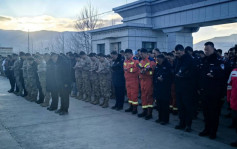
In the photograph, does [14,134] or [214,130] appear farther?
[14,134]

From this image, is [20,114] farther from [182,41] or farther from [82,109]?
[182,41]

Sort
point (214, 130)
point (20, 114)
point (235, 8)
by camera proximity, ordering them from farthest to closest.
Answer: point (235, 8), point (20, 114), point (214, 130)

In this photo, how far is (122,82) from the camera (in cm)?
862

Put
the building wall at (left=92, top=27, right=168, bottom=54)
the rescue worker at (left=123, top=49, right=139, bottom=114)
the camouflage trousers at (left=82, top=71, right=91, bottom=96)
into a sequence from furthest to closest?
1. the building wall at (left=92, top=27, right=168, bottom=54)
2. the camouflage trousers at (left=82, top=71, right=91, bottom=96)
3. the rescue worker at (left=123, top=49, right=139, bottom=114)

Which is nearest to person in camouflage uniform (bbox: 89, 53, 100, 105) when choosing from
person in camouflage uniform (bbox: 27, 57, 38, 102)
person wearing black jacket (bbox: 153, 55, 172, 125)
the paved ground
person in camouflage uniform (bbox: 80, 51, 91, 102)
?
person in camouflage uniform (bbox: 80, 51, 91, 102)

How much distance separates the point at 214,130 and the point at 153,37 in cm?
1092

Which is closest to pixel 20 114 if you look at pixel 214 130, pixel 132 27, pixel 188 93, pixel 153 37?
pixel 188 93

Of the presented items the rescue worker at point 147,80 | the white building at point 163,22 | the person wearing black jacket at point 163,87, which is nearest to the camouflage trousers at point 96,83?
the rescue worker at point 147,80

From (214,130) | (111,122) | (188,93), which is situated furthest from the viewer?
(111,122)

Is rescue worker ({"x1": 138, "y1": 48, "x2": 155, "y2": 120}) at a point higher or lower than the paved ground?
higher

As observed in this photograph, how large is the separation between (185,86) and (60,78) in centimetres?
434

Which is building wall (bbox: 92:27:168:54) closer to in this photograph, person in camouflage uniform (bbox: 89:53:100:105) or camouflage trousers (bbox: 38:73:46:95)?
person in camouflage uniform (bbox: 89:53:100:105)

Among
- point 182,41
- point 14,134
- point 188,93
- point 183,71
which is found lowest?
point 14,134

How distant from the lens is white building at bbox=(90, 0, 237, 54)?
1184 cm
